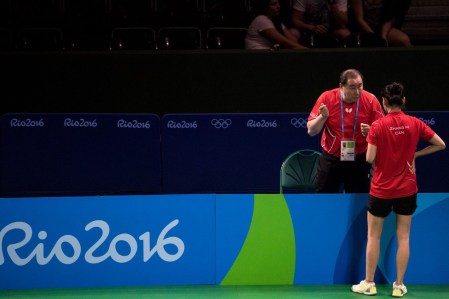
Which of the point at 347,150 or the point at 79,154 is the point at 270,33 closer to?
the point at 79,154

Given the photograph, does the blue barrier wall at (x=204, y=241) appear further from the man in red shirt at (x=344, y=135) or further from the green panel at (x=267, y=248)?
the man in red shirt at (x=344, y=135)

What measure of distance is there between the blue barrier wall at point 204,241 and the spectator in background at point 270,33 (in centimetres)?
379

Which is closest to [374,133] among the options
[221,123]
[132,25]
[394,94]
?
[394,94]

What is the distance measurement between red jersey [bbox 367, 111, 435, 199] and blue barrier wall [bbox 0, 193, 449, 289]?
44cm

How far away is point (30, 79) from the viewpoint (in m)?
9.29

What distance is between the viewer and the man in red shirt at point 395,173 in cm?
568

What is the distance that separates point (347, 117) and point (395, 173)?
0.98 meters

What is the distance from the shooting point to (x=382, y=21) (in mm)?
10133

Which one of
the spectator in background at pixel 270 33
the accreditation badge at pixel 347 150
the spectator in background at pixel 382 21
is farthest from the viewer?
the spectator in background at pixel 382 21

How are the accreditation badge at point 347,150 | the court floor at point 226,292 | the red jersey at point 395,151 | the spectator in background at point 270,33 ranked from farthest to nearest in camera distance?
the spectator in background at point 270,33
the accreditation badge at point 347,150
the court floor at point 226,292
the red jersey at point 395,151

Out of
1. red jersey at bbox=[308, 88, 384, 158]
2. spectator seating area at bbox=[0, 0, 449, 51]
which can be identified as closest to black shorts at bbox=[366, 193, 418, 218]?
red jersey at bbox=[308, 88, 384, 158]

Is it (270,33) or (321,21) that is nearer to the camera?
(270,33)

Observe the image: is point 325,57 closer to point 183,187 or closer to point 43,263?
point 183,187

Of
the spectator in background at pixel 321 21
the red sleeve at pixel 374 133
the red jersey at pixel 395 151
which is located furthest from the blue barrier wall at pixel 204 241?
the spectator in background at pixel 321 21
